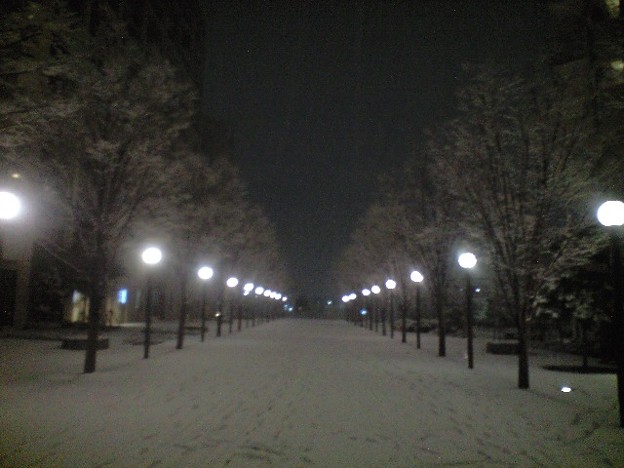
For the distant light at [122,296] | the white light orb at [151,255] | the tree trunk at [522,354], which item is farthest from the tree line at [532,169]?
the distant light at [122,296]

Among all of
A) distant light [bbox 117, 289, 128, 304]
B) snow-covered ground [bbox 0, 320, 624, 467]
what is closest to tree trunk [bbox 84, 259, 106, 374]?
snow-covered ground [bbox 0, 320, 624, 467]

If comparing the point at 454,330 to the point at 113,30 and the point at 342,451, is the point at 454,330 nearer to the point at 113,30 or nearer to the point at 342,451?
the point at 113,30

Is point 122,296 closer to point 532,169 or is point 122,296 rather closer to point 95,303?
point 95,303

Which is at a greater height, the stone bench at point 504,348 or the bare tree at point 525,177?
the bare tree at point 525,177

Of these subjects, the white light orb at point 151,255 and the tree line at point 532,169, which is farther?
the white light orb at point 151,255

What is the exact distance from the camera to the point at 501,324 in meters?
58.9

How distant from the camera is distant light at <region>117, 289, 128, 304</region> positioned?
182 feet

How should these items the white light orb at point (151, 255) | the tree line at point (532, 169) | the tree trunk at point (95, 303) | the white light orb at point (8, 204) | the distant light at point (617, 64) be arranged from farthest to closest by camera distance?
the white light orb at point (151, 255), the tree trunk at point (95, 303), the tree line at point (532, 169), the distant light at point (617, 64), the white light orb at point (8, 204)

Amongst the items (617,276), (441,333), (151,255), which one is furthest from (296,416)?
(441,333)

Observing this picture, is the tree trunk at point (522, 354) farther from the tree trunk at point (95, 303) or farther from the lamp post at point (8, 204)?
the lamp post at point (8, 204)

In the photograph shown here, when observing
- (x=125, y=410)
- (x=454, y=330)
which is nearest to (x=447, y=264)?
(x=125, y=410)

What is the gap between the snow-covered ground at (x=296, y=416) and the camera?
7523 mm

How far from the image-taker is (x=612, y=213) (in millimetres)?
10195

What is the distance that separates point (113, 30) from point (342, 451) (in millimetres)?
16001
